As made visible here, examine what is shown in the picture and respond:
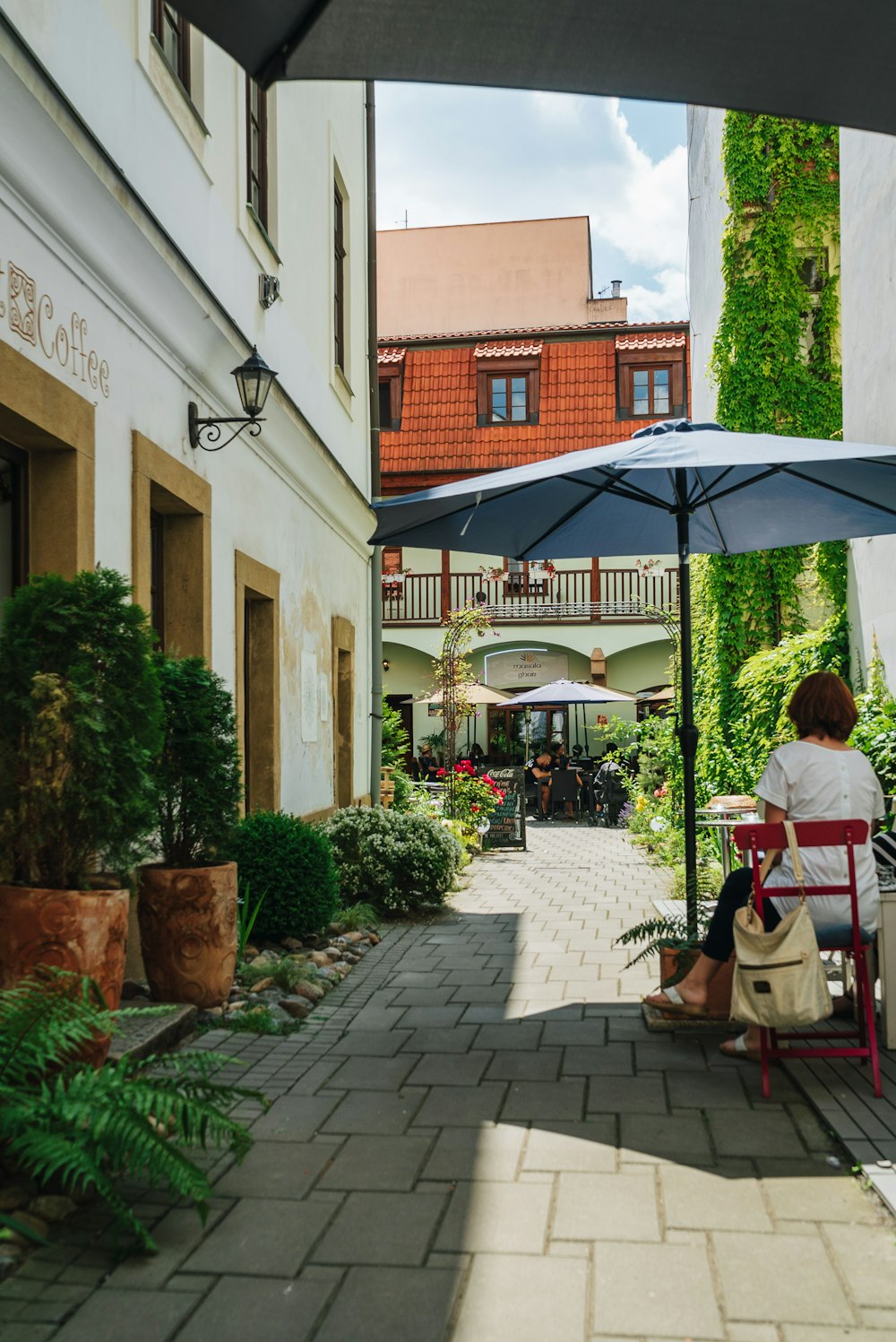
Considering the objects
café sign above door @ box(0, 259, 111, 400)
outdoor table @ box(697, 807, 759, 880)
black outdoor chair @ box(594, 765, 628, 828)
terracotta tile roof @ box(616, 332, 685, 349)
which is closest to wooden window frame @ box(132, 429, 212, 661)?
café sign above door @ box(0, 259, 111, 400)

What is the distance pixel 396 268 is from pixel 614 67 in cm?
3273

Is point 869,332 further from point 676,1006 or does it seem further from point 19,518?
point 19,518

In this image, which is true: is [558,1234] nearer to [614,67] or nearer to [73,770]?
[73,770]

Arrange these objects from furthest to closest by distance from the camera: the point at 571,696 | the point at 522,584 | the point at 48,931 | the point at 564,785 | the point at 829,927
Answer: the point at 522,584, the point at 571,696, the point at 564,785, the point at 829,927, the point at 48,931

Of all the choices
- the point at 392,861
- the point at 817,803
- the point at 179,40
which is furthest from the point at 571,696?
the point at 817,803

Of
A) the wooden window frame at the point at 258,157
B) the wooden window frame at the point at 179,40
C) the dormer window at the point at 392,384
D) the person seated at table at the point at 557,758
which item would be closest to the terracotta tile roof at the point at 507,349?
the dormer window at the point at 392,384

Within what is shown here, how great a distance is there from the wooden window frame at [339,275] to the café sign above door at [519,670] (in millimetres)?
16115

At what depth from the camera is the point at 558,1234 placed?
3.10 m

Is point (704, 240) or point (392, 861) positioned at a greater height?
point (704, 240)

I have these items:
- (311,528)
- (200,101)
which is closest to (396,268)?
(311,528)

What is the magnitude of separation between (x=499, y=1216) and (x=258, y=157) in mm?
7920

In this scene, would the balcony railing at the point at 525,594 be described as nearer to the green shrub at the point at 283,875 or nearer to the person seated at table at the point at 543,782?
the person seated at table at the point at 543,782

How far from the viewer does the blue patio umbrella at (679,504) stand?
5.28 metres

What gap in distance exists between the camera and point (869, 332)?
852cm
